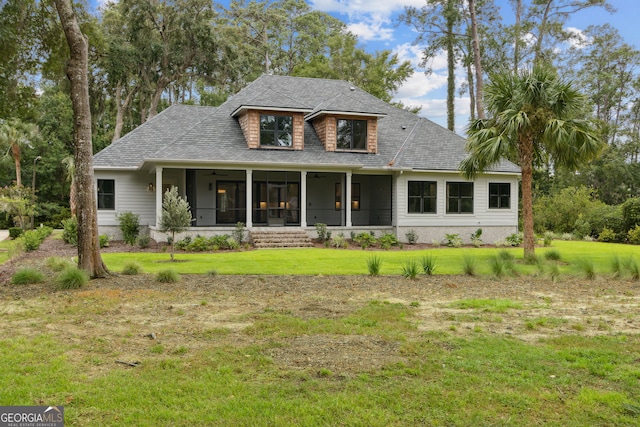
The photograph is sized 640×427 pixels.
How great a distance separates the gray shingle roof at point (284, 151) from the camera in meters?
21.1

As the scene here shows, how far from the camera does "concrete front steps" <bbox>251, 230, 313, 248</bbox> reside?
65.5 ft

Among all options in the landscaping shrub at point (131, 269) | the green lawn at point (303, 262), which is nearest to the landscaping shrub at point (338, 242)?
the green lawn at point (303, 262)

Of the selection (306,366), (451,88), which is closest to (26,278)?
(306,366)

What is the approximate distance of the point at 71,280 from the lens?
10.1 metres

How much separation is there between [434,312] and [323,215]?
57.1 ft

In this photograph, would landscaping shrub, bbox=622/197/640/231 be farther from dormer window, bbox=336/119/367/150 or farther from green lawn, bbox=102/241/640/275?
dormer window, bbox=336/119/367/150

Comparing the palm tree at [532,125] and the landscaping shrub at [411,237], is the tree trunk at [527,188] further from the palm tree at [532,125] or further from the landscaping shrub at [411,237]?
the landscaping shrub at [411,237]

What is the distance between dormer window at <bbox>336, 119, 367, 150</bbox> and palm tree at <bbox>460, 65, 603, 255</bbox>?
8.17 m

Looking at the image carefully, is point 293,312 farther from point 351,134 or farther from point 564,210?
point 564,210

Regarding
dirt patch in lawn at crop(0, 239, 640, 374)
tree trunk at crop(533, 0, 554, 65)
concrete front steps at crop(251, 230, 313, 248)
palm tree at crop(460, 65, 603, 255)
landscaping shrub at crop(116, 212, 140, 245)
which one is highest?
tree trunk at crop(533, 0, 554, 65)

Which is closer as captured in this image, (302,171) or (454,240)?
Answer: (302,171)

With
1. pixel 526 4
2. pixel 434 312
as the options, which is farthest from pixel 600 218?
pixel 434 312

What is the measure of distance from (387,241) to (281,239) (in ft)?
14.0

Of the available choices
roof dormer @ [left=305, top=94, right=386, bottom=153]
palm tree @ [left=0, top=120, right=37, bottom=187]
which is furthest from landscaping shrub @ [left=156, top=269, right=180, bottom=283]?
palm tree @ [left=0, top=120, right=37, bottom=187]
